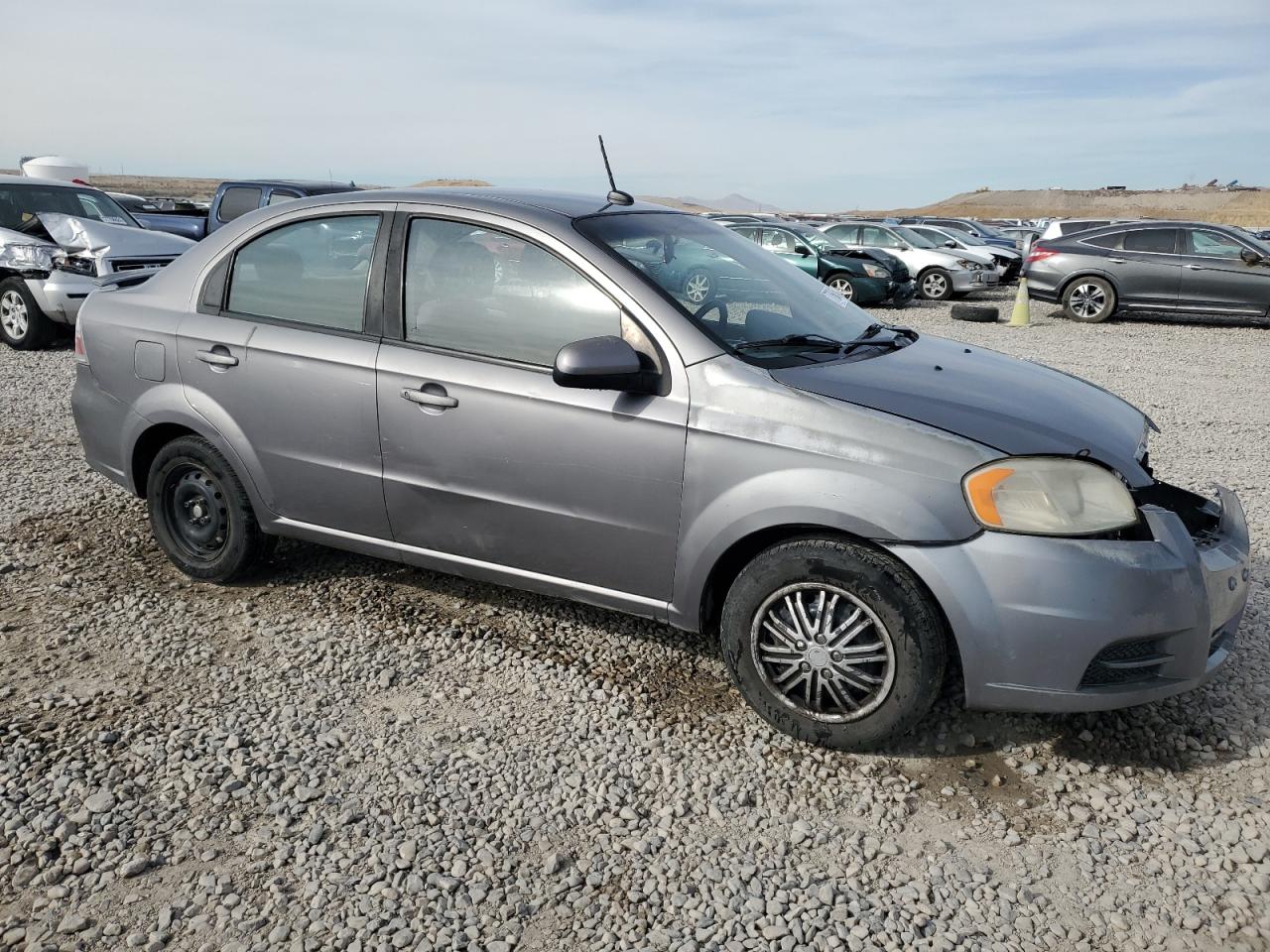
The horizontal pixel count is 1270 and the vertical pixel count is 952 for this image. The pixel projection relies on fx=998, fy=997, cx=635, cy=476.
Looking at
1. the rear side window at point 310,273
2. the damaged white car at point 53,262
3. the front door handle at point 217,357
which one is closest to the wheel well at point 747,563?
the rear side window at point 310,273

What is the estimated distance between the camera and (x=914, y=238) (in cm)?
1953

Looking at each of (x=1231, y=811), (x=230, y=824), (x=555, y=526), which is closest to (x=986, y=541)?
(x=1231, y=811)

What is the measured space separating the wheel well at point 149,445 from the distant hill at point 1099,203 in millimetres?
88761

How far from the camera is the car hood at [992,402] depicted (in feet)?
10.1

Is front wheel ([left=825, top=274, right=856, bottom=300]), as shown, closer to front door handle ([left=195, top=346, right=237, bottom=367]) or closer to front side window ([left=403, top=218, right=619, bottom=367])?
front side window ([left=403, top=218, right=619, bottom=367])

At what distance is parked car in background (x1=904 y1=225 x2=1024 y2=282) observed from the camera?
2016 cm

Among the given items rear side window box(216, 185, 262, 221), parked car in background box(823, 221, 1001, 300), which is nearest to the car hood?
rear side window box(216, 185, 262, 221)

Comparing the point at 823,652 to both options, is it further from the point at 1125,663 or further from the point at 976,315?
A: the point at 976,315

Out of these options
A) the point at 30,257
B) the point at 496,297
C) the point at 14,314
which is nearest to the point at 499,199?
the point at 496,297

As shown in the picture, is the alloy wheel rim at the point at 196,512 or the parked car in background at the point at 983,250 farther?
the parked car in background at the point at 983,250

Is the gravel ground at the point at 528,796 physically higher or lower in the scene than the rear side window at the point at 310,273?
lower

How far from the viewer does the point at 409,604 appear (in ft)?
14.2

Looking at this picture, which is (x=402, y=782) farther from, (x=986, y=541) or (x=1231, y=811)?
(x=1231, y=811)

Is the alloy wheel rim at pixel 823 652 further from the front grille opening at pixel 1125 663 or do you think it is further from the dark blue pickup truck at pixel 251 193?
the dark blue pickup truck at pixel 251 193
